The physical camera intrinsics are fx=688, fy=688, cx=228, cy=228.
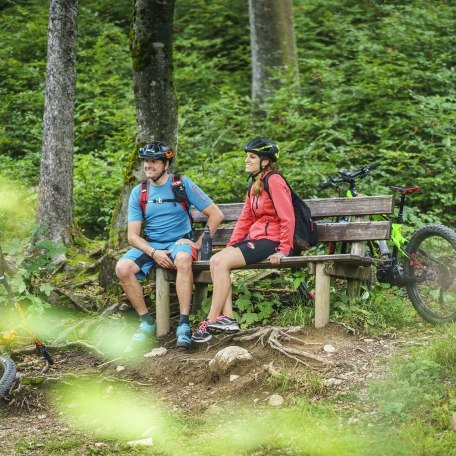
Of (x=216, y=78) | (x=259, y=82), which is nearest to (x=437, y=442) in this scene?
(x=259, y=82)

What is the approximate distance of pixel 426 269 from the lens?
20.9ft

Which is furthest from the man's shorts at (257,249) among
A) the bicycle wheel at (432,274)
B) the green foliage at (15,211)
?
the green foliage at (15,211)

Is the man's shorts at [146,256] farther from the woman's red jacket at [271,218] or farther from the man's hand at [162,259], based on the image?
the woman's red jacket at [271,218]

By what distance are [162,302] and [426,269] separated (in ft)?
8.43

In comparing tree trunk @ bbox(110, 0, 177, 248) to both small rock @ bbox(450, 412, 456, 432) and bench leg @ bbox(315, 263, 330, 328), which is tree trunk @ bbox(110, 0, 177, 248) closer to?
bench leg @ bbox(315, 263, 330, 328)

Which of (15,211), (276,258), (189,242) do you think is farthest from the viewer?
(15,211)

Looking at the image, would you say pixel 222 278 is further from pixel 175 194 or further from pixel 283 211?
pixel 175 194

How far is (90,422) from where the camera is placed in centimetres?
504

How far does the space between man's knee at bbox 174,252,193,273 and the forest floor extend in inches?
29.6

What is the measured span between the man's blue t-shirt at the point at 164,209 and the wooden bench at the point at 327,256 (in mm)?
376

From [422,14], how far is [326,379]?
43.2 ft

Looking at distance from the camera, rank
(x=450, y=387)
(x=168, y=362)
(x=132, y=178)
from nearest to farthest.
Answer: (x=450, y=387)
(x=168, y=362)
(x=132, y=178)

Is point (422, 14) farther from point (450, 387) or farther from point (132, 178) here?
point (450, 387)

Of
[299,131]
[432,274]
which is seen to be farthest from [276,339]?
[299,131]
